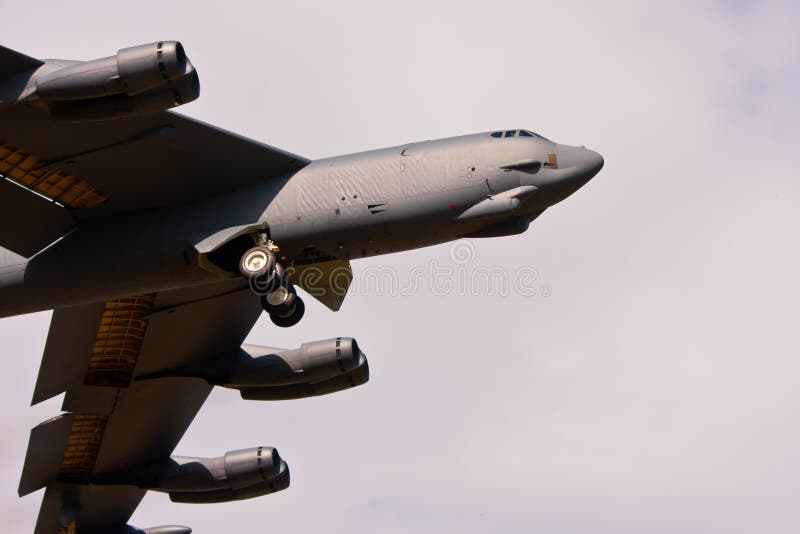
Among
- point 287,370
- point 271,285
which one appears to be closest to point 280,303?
point 271,285

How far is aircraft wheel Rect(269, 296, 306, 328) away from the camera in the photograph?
80.4 ft

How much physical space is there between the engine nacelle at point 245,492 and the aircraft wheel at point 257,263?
26.5 feet

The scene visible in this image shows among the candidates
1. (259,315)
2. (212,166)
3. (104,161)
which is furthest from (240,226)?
(259,315)

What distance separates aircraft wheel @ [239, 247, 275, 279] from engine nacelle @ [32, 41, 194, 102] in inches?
154

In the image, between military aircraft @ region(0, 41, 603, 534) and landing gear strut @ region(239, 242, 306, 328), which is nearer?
landing gear strut @ region(239, 242, 306, 328)

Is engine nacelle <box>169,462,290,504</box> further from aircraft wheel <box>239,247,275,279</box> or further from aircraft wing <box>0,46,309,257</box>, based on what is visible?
aircraft wing <box>0,46,309,257</box>

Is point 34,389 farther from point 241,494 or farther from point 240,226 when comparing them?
point 240,226

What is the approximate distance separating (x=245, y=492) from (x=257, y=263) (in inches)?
342

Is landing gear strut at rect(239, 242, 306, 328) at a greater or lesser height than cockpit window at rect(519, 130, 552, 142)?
lesser

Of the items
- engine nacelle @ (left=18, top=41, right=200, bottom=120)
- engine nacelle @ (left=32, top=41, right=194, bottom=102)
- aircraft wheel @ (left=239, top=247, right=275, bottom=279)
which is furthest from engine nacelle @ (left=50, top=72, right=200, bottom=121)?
aircraft wheel @ (left=239, top=247, right=275, bottom=279)

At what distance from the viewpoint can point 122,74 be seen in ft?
68.9

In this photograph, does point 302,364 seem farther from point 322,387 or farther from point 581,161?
point 581,161

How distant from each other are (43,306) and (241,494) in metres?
7.84

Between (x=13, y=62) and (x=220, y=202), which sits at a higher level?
(x=13, y=62)
